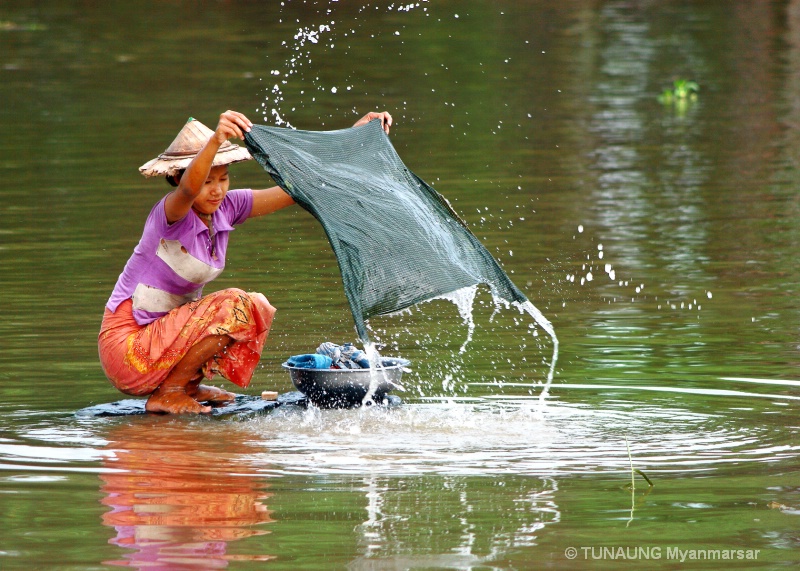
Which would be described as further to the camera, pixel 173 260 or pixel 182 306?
pixel 182 306

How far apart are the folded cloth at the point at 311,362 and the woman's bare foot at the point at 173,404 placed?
17.0 inches

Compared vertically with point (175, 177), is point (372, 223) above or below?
below

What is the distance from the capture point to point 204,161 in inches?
246

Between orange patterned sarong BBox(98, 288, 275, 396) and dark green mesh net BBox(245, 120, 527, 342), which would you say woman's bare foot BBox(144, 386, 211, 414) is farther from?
dark green mesh net BBox(245, 120, 527, 342)

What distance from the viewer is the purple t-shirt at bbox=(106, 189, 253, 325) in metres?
6.66

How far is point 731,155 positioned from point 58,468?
33.6ft

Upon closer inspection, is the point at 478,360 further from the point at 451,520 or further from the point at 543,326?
the point at 451,520

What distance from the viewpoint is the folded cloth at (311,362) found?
6848 millimetres

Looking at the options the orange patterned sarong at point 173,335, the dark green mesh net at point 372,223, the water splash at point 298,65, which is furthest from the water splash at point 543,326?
the water splash at point 298,65

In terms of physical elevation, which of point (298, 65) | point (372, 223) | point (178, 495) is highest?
point (372, 223)

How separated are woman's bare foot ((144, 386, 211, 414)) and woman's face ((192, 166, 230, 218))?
2.68 feet

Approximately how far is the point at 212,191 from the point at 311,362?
0.88 m

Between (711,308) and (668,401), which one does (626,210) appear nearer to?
(711,308)

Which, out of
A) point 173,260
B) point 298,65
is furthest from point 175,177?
point 298,65
